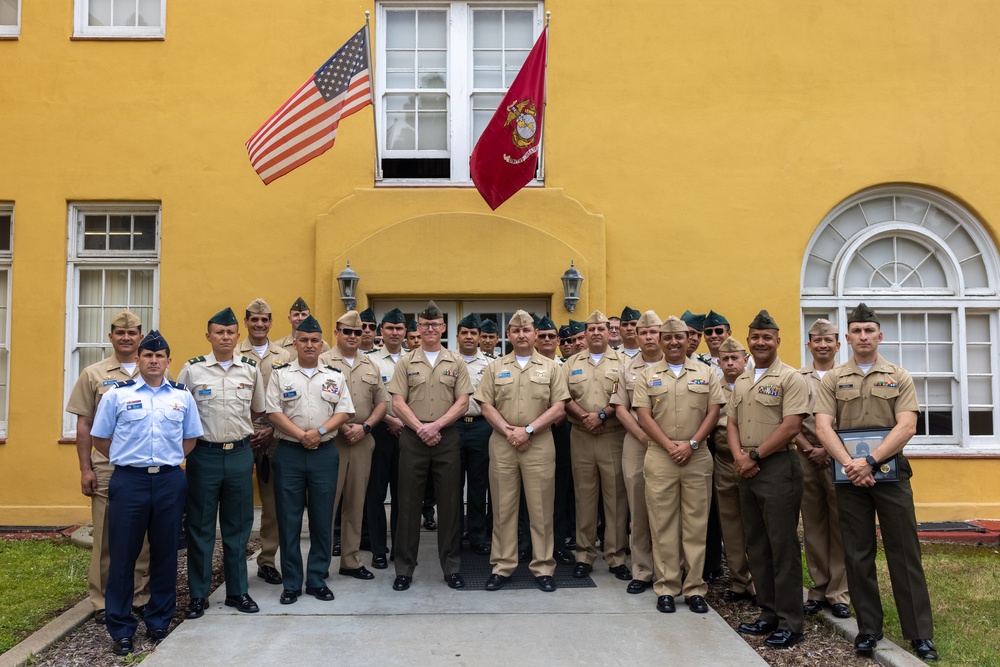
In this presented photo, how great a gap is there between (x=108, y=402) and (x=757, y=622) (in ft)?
14.0

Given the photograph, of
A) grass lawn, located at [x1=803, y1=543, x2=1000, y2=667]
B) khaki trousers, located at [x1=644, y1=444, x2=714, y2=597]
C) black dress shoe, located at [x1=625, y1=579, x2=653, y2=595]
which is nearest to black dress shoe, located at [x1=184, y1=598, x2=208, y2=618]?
black dress shoe, located at [x1=625, y1=579, x2=653, y2=595]

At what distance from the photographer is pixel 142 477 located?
186 inches

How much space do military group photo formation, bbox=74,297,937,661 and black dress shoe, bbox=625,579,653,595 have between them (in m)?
0.02

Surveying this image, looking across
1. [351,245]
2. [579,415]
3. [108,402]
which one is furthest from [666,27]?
[108,402]

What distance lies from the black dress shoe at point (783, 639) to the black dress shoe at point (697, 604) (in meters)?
0.49

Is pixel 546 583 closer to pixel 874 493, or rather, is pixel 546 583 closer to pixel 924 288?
pixel 874 493

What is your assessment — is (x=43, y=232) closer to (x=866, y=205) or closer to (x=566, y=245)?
(x=566, y=245)

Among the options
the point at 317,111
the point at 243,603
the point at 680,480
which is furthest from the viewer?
the point at 317,111

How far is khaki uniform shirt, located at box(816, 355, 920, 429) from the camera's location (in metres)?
4.74

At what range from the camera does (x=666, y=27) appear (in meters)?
8.73

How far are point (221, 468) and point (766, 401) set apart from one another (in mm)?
3577

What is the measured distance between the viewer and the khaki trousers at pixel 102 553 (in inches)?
201

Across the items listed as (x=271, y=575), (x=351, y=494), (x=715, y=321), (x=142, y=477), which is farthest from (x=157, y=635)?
(x=715, y=321)

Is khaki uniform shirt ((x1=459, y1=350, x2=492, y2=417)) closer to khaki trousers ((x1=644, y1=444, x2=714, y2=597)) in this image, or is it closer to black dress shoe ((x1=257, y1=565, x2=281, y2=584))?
khaki trousers ((x1=644, y1=444, x2=714, y2=597))
